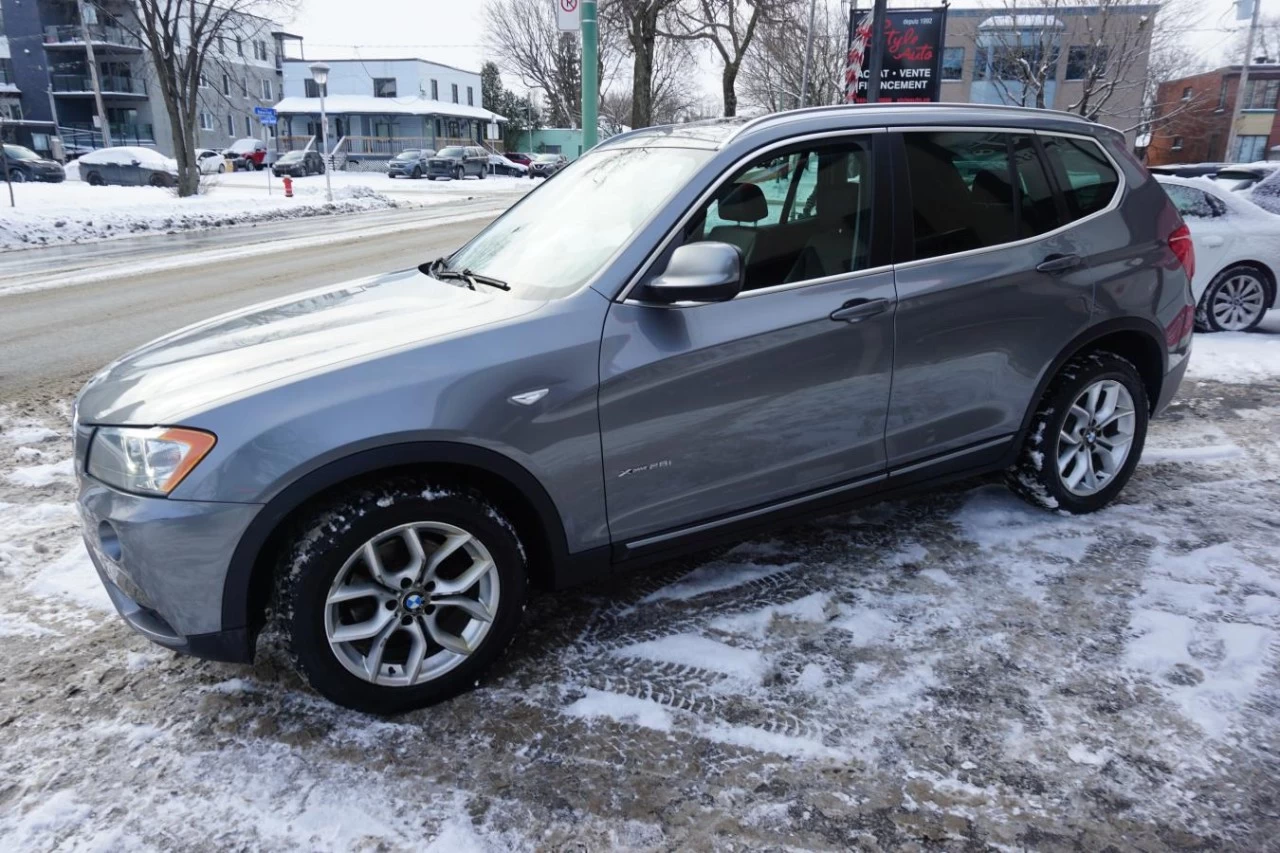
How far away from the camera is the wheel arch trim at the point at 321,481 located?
8.31ft

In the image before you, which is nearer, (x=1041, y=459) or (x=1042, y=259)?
(x=1042, y=259)

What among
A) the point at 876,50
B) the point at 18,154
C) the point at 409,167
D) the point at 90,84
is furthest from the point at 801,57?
the point at 90,84

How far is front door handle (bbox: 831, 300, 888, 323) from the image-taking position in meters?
3.32

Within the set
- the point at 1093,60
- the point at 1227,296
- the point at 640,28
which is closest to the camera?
the point at 1227,296

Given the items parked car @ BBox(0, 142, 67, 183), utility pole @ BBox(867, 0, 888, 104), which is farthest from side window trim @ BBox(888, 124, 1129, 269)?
parked car @ BBox(0, 142, 67, 183)

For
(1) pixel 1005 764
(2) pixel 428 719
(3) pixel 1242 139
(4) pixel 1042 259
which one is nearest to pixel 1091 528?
(4) pixel 1042 259

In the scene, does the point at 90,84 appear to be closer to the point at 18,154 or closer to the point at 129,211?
the point at 18,154

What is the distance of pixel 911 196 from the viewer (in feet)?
11.7

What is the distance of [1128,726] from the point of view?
281 centimetres

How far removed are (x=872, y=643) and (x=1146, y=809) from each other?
3.29 feet

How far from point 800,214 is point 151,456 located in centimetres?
237

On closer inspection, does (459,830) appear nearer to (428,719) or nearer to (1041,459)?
(428,719)

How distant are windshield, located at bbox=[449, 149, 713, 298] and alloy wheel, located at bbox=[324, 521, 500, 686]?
918mm

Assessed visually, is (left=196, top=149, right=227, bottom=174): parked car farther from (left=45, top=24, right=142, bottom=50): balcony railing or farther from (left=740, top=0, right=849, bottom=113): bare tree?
(left=740, top=0, right=849, bottom=113): bare tree
